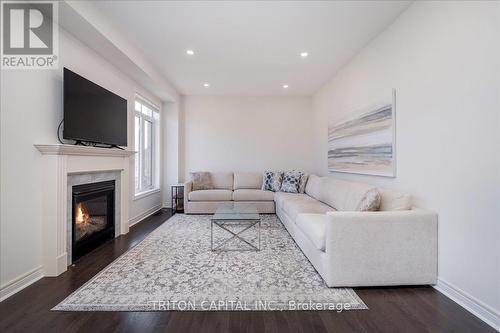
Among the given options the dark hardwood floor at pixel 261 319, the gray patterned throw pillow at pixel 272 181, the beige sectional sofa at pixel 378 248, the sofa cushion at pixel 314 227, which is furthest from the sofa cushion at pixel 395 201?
the gray patterned throw pillow at pixel 272 181

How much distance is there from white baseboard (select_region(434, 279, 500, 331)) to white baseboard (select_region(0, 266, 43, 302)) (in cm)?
367

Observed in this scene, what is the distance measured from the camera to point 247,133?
5.81 m

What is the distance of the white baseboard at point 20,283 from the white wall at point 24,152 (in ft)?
0.09

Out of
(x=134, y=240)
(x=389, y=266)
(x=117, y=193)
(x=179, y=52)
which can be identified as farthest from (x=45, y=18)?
(x=389, y=266)

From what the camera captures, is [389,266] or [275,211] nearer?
[389,266]

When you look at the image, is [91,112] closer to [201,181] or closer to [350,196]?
[201,181]

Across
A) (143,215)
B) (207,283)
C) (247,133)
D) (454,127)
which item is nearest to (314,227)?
(207,283)

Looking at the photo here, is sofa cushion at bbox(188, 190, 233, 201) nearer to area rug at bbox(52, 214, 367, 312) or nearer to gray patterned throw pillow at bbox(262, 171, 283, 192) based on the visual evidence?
gray patterned throw pillow at bbox(262, 171, 283, 192)

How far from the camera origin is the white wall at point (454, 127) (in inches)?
66.1

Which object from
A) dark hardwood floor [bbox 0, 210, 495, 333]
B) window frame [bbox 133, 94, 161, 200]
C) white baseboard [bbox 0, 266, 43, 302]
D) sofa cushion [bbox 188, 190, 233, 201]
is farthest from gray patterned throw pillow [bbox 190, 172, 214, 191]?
dark hardwood floor [bbox 0, 210, 495, 333]

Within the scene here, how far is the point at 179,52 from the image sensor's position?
3455 mm

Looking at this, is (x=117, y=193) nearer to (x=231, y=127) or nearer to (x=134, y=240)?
(x=134, y=240)

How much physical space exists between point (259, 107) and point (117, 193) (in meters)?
3.71

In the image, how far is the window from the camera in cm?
464
